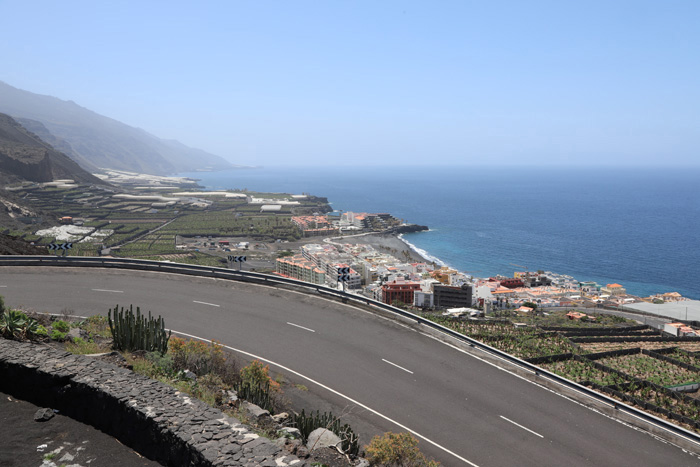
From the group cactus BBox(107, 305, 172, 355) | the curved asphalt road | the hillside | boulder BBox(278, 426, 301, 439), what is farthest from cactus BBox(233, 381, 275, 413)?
the hillside

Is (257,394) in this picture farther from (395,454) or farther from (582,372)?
(582,372)

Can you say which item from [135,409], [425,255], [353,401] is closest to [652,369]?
[353,401]

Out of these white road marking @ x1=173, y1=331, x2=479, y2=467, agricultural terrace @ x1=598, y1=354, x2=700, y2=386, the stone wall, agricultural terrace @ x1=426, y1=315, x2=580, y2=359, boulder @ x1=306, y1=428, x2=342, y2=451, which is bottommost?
agricultural terrace @ x1=598, y1=354, x2=700, y2=386

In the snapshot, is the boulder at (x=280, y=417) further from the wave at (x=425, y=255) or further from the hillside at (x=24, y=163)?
the hillside at (x=24, y=163)

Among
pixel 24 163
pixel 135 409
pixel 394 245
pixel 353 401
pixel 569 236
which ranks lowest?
pixel 394 245

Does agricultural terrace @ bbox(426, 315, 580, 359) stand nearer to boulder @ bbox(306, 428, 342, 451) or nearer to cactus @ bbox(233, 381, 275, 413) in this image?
cactus @ bbox(233, 381, 275, 413)

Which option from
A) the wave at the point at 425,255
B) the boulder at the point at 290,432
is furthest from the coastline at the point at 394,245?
the boulder at the point at 290,432

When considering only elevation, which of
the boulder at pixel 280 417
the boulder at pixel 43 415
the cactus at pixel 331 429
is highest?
the boulder at pixel 43 415
